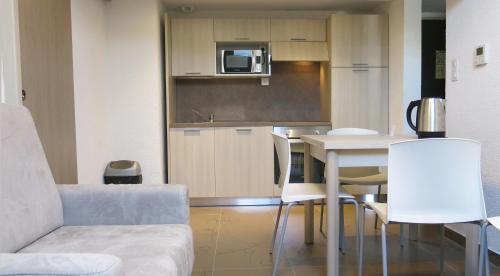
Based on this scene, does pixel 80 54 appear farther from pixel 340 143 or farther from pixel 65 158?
pixel 340 143

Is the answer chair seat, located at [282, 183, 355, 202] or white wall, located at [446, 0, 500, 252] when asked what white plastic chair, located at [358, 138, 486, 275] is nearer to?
chair seat, located at [282, 183, 355, 202]

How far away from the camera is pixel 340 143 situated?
6.40 ft

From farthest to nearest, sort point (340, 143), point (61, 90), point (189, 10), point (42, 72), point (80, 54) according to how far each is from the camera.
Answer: point (189, 10)
point (80, 54)
point (61, 90)
point (42, 72)
point (340, 143)

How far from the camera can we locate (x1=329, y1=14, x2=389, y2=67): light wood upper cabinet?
4.24 meters

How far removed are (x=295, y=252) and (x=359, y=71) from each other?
235 centimetres

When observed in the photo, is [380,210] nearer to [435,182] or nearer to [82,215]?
[435,182]

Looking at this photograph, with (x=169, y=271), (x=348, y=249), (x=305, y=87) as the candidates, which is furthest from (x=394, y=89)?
(x=169, y=271)

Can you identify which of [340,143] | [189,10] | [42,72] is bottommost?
[340,143]

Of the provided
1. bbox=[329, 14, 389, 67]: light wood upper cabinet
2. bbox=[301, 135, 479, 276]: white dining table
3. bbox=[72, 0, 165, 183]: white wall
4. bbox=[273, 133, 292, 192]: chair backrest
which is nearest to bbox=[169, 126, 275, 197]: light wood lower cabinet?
bbox=[72, 0, 165, 183]: white wall

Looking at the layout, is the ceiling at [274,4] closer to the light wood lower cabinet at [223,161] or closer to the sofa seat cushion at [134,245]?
the light wood lower cabinet at [223,161]

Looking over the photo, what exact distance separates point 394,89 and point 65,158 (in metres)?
3.20

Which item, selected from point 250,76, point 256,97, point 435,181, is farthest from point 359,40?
point 435,181

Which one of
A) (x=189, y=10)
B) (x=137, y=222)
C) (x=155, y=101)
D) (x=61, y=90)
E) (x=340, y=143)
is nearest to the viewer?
(x=137, y=222)

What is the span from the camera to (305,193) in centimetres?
234
